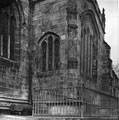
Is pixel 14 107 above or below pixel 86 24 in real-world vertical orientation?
below

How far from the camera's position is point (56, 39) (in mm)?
12859

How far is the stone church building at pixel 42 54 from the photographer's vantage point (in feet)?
35.6

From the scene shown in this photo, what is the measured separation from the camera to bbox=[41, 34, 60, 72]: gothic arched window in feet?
41.8

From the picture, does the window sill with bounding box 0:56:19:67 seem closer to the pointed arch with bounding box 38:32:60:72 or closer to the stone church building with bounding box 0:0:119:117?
the stone church building with bounding box 0:0:119:117

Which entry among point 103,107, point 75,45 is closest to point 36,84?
point 75,45

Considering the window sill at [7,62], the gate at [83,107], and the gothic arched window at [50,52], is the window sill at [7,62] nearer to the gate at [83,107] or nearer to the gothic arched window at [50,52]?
the gothic arched window at [50,52]

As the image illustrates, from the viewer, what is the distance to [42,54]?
13375 millimetres

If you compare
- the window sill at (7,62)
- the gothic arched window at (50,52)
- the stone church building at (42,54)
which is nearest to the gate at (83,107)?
the stone church building at (42,54)

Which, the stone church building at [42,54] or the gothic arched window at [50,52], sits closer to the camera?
the stone church building at [42,54]

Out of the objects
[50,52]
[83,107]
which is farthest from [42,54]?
[83,107]

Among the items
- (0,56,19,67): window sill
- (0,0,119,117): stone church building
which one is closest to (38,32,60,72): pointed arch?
(0,0,119,117): stone church building

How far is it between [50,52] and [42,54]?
54 centimetres

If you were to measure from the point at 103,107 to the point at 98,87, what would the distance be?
292 inches

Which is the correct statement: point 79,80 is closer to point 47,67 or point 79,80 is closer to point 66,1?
point 47,67
